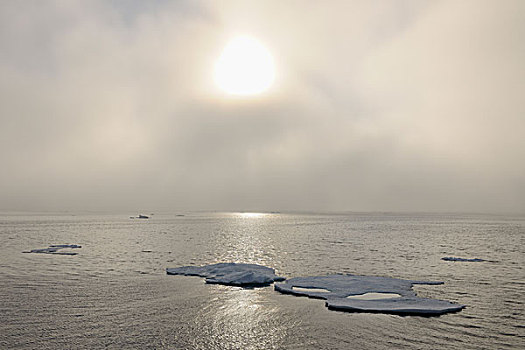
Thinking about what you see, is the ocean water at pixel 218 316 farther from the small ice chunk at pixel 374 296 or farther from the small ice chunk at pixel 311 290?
the small ice chunk at pixel 374 296

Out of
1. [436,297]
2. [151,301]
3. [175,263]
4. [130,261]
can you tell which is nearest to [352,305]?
[436,297]

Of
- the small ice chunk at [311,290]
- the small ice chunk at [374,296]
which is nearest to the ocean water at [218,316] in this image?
the small ice chunk at [311,290]

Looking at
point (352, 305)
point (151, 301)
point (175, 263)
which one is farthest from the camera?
point (175, 263)

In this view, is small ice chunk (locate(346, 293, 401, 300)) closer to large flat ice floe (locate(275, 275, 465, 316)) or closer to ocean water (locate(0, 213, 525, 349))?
large flat ice floe (locate(275, 275, 465, 316))

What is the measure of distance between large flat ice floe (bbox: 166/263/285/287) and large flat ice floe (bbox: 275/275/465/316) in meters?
2.17

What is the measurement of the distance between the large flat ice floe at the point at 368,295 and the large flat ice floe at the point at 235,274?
2168mm

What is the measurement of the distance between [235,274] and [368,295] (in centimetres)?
1001

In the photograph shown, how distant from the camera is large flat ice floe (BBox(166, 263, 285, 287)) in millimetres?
25953

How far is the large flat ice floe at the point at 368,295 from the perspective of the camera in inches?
728

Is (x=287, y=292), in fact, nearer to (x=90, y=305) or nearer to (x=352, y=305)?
(x=352, y=305)

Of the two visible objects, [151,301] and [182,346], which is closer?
[182,346]

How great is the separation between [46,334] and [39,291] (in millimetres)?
10218

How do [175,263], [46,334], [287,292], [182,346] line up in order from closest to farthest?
[182,346] → [46,334] → [287,292] → [175,263]

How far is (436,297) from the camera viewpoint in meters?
22.1
